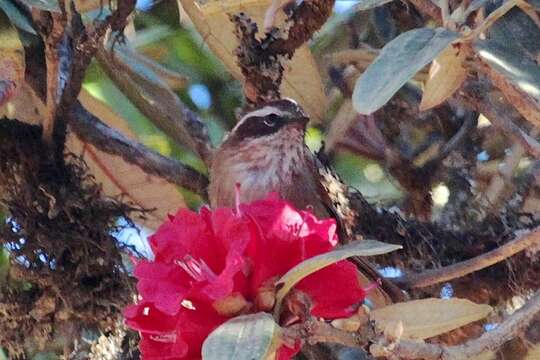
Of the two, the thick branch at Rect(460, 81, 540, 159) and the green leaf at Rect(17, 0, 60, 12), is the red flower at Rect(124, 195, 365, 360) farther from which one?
the thick branch at Rect(460, 81, 540, 159)

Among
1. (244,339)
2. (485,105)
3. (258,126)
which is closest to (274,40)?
(485,105)

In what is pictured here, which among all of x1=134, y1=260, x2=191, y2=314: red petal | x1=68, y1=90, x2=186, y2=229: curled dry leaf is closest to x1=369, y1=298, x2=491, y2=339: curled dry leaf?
x1=134, y1=260, x2=191, y2=314: red petal

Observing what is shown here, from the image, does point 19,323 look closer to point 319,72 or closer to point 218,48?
point 218,48

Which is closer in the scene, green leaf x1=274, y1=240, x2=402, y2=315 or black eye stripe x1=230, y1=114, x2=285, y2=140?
green leaf x1=274, y1=240, x2=402, y2=315

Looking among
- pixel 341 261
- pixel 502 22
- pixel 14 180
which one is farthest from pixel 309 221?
pixel 14 180

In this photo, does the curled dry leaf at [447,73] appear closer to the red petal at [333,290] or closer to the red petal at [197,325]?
the red petal at [333,290]

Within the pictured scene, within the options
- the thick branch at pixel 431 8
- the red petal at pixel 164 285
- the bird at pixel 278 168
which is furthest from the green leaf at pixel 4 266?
the red petal at pixel 164 285
